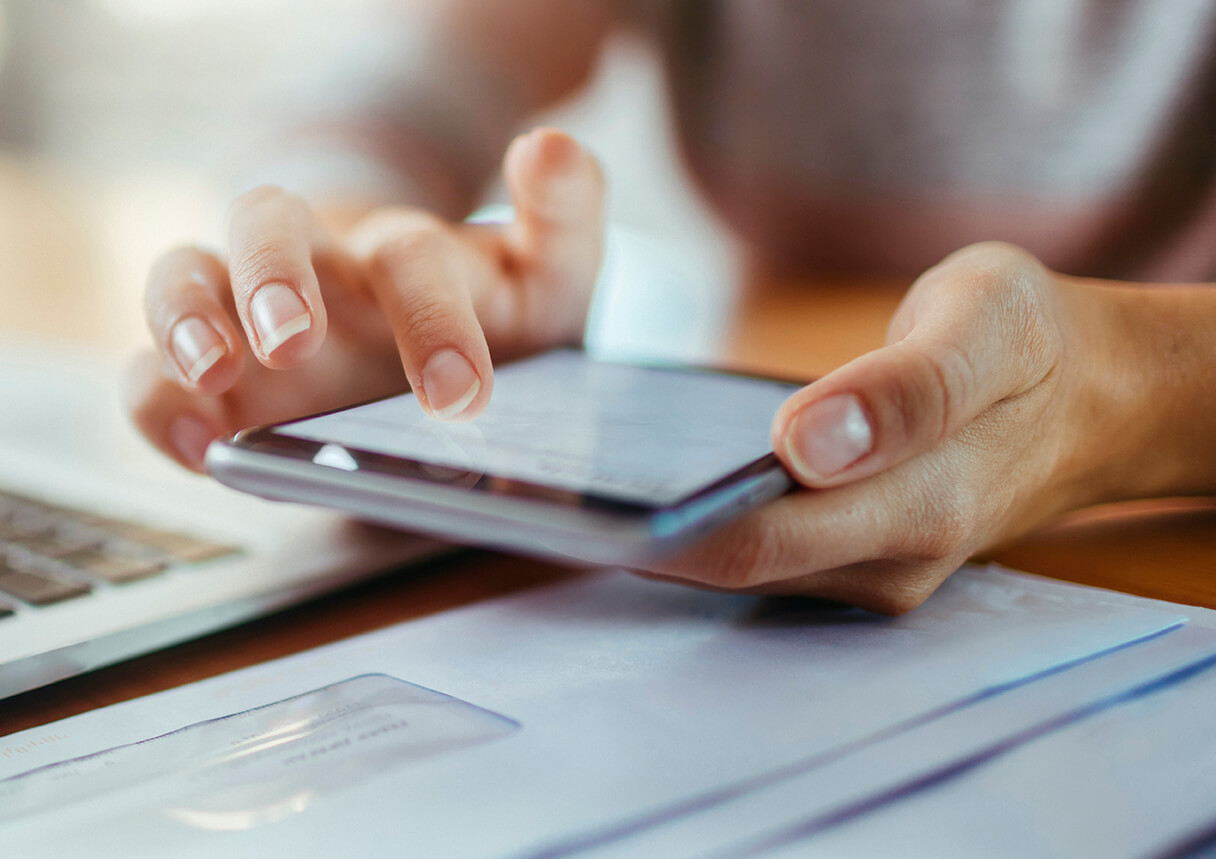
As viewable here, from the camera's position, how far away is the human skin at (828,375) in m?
0.21

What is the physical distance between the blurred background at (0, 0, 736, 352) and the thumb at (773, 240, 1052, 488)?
0.35 meters

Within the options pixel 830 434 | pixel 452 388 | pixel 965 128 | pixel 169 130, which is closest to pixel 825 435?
pixel 830 434

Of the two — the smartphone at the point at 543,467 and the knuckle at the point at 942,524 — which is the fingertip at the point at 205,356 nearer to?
the smartphone at the point at 543,467

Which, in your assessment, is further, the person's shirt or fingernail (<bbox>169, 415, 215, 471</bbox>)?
the person's shirt

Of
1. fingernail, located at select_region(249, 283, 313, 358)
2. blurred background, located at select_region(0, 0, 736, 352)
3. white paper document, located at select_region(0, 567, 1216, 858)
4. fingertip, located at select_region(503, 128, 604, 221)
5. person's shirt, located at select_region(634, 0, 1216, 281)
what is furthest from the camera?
blurred background, located at select_region(0, 0, 736, 352)

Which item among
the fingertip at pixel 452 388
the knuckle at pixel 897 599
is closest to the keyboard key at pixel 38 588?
the fingertip at pixel 452 388

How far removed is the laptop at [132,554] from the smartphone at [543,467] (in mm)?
56

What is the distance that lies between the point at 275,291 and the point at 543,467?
112mm

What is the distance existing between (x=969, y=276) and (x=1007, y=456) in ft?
0.16

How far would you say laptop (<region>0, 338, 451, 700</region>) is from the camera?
24 centimetres

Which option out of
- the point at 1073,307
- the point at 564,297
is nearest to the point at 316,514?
the point at 564,297

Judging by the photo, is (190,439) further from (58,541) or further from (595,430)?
(595,430)

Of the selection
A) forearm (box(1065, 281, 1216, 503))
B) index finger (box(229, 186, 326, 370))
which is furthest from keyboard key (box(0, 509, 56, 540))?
forearm (box(1065, 281, 1216, 503))

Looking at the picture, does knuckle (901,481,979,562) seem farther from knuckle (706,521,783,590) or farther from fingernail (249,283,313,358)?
fingernail (249,283,313,358)
